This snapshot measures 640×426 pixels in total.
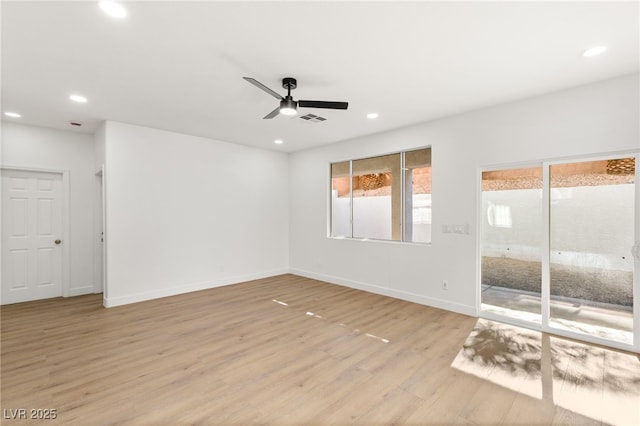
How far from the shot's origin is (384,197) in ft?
17.7

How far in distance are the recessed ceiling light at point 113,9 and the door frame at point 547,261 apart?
4.28 metres

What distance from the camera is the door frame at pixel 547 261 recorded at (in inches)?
120

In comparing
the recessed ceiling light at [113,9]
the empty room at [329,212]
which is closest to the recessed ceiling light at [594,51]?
the empty room at [329,212]

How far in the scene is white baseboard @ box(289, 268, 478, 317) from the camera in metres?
4.19

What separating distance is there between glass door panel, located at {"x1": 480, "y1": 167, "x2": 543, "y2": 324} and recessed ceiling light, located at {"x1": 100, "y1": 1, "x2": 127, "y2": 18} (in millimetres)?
4374

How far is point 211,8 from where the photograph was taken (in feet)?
6.77

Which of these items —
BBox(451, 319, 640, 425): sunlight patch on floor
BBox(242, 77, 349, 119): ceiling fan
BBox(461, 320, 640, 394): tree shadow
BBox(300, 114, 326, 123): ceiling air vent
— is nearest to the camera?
BBox(451, 319, 640, 425): sunlight patch on floor

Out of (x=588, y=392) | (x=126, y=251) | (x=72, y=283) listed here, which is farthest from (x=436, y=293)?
(x=72, y=283)

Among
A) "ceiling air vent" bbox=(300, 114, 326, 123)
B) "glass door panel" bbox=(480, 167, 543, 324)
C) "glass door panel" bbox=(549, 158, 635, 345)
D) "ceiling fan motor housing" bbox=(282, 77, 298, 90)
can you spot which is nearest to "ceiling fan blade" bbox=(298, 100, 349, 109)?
"ceiling fan motor housing" bbox=(282, 77, 298, 90)

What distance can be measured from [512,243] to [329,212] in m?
3.41

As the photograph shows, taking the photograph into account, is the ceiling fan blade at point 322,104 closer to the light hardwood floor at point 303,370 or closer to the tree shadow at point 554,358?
the light hardwood floor at point 303,370

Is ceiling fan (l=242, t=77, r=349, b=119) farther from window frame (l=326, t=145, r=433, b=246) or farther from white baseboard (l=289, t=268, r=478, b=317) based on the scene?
white baseboard (l=289, t=268, r=478, b=317)

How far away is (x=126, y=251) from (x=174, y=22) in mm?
3792

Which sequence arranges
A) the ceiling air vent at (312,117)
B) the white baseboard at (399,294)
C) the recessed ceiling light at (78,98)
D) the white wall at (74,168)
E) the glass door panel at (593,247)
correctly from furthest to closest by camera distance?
the white wall at (74,168) → the white baseboard at (399,294) → the ceiling air vent at (312,117) → the recessed ceiling light at (78,98) → the glass door panel at (593,247)
